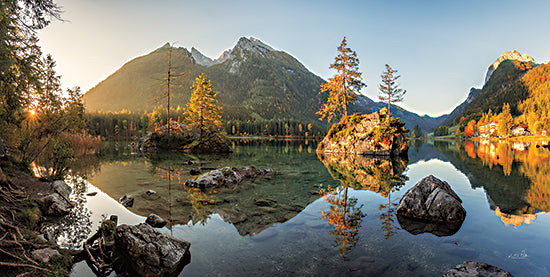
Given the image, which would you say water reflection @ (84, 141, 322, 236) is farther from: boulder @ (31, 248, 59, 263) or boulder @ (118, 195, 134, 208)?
boulder @ (31, 248, 59, 263)

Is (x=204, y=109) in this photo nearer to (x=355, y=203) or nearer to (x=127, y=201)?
(x=127, y=201)

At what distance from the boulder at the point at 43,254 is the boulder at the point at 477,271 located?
887 centimetres

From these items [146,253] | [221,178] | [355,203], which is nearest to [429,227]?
[355,203]

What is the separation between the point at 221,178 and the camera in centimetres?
1530

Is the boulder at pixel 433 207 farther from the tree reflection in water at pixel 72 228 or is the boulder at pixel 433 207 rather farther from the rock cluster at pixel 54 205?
the rock cluster at pixel 54 205

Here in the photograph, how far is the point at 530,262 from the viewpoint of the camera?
5.81 m

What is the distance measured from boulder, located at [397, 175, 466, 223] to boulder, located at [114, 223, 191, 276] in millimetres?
8513

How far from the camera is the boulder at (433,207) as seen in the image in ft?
28.9

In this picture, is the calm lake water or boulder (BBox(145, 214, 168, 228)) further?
boulder (BBox(145, 214, 168, 228))

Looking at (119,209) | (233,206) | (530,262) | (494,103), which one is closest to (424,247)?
(530,262)

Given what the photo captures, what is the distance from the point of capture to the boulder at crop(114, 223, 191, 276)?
5328 mm

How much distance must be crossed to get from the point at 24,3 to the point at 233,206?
12.7 metres

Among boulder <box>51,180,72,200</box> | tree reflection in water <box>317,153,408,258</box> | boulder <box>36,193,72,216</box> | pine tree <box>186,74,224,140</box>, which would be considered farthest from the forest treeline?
boulder <box>36,193,72,216</box>

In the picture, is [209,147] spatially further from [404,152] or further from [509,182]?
[509,182]
